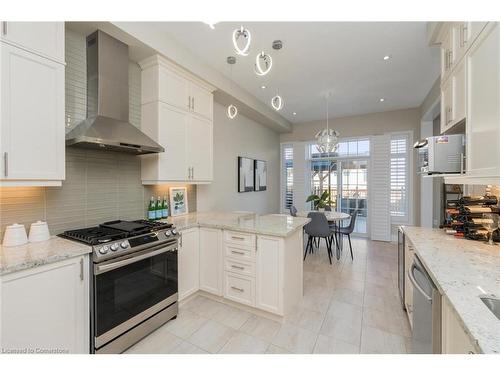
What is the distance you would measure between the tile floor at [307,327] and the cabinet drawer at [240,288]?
0.13 m

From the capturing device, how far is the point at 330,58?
295 cm

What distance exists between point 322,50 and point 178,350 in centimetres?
347

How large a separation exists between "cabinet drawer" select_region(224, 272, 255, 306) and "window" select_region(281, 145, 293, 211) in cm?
411

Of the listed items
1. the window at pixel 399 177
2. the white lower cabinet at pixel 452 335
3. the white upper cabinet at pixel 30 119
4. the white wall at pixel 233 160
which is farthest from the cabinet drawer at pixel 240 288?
the window at pixel 399 177

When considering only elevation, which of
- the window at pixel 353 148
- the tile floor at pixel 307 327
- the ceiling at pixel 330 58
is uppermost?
the ceiling at pixel 330 58

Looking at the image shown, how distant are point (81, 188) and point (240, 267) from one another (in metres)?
1.71

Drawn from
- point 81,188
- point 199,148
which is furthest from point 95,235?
point 199,148

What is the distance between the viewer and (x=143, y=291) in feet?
6.36

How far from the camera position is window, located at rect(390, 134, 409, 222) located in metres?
5.08

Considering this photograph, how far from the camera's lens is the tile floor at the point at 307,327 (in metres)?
1.86

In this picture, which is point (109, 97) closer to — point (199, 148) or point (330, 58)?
point (199, 148)

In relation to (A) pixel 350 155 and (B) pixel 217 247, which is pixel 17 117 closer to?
(B) pixel 217 247

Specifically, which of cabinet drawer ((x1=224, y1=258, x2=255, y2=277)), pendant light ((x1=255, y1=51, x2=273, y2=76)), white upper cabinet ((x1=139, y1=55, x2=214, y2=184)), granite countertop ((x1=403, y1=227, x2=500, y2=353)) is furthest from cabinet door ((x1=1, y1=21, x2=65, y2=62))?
granite countertop ((x1=403, y1=227, x2=500, y2=353))

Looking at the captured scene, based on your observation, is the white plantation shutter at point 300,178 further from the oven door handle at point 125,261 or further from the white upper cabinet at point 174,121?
the oven door handle at point 125,261
